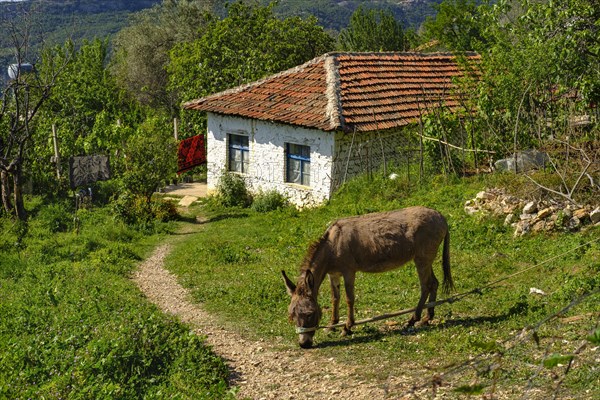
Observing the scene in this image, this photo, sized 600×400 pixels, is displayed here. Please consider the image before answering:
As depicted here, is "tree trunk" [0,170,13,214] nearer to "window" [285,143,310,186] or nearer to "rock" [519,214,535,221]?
"window" [285,143,310,186]

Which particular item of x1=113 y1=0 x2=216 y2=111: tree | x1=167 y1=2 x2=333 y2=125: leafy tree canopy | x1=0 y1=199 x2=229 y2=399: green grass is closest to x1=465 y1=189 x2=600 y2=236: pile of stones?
x1=0 y1=199 x2=229 y2=399: green grass

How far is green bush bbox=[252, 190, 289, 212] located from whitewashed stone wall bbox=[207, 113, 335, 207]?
23 cm

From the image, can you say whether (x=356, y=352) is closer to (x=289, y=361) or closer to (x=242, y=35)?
(x=289, y=361)

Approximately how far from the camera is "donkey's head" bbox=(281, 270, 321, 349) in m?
10.1

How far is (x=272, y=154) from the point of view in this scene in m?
22.5

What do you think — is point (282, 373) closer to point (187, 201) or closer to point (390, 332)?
point (390, 332)

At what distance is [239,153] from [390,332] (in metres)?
13.8

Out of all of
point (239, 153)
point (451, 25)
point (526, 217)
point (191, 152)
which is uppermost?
point (451, 25)

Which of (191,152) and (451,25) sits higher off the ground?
(451,25)

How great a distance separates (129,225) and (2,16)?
7748 mm

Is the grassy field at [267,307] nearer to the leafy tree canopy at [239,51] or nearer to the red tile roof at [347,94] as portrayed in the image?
the red tile roof at [347,94]

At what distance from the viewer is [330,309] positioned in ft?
39.3

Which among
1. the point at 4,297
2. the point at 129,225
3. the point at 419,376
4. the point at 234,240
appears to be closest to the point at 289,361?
the point at 419,376

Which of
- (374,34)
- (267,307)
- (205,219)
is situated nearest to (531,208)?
(267,307)
